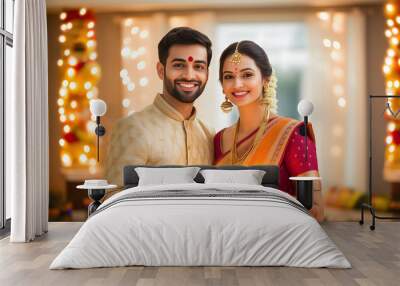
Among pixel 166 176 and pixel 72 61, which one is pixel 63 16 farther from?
pixel 166 176

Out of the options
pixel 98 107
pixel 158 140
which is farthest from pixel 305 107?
pixel 98 107

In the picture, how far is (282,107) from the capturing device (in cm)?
676

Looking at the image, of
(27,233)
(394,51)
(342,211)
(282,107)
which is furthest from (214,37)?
(27,233)

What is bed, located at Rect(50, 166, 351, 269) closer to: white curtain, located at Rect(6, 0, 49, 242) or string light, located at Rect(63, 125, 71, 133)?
white curtain, located at Rect(6, 0, 49, 242)

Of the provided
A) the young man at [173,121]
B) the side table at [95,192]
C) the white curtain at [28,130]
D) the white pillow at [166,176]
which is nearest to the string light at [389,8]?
the young man at [173,121]

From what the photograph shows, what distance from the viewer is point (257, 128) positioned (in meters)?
6.66

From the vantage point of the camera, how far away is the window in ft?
19.4

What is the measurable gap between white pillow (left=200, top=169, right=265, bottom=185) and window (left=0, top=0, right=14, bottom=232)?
2.18 meters

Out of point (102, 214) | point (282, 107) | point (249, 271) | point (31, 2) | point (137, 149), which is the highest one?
point (31, 2)

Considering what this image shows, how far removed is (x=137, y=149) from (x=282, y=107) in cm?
182

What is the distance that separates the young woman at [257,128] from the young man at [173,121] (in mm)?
243

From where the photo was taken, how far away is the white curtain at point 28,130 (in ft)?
17.4

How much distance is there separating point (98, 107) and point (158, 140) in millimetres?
804

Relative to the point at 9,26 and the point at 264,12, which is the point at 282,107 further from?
the point at 9,26
